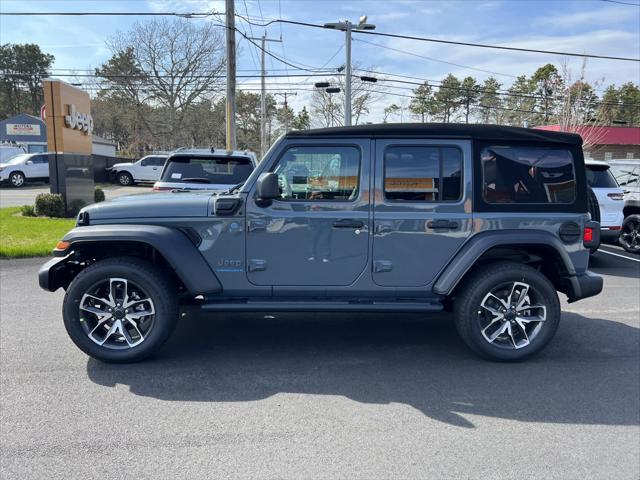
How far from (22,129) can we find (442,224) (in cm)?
5600

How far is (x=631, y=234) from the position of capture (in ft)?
32.8

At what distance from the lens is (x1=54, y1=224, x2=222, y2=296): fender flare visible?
3.96 metres

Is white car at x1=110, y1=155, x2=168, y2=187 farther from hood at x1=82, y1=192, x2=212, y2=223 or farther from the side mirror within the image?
the side mirror

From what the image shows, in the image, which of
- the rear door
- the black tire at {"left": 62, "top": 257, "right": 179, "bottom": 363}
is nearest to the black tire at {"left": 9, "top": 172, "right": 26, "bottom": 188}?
the black tire at {"left": 62, "top": 257, "right": 179, "bottom": 363}

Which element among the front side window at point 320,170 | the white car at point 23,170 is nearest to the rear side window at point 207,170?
the front side window at point 320,170

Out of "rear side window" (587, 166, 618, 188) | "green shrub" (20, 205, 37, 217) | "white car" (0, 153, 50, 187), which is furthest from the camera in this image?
"white car" (0, 153, 50, 187)

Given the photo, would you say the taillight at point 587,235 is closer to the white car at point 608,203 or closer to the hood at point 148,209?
the hood at point 148,209

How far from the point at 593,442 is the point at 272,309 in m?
2.49

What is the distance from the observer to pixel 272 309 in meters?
4.12

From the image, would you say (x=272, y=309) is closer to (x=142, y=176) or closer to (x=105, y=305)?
(x=105, y=305)

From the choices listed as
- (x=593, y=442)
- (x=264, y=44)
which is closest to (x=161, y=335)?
(x=593, y=442)

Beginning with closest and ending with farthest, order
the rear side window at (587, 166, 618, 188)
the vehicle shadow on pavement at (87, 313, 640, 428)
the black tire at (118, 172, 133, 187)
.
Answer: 1. the vehicle shadow on pavement at (87, 313, 640, 428)
2. the rear side window at (587, 166, 618, 188)
3. the black tire at (118, 172, 133, 187)

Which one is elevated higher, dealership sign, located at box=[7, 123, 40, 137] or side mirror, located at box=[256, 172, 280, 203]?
dealership sign, located at box=[7, 123, 40, 137]

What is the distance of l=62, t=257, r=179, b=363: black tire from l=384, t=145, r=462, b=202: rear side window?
2162mm
